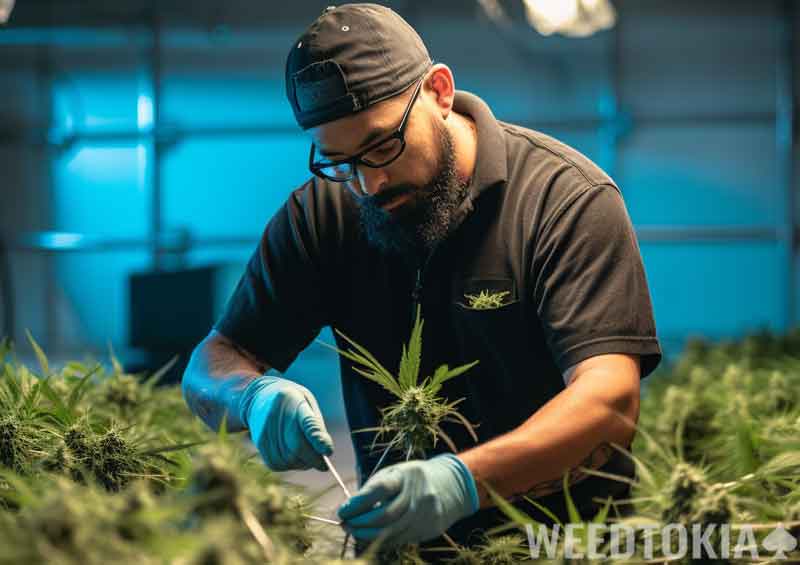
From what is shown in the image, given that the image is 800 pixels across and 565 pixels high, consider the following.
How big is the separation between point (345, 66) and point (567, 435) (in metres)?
0.60

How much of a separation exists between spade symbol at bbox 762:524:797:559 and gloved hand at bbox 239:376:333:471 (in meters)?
0.53

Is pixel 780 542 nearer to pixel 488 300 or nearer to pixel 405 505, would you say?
pixel 405 505

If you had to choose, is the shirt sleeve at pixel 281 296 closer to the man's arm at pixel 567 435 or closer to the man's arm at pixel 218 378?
the man's arm at pixel 218 378

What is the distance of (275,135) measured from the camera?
18.7 feet

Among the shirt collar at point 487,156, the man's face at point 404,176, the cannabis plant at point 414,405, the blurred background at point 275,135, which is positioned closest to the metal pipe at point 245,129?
the blurred background at point 275,135

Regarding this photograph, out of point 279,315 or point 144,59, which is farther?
point 144,59

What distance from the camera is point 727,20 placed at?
5.61 meters

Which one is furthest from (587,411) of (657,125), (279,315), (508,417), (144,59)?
(144,59)

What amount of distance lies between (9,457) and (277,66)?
471 centimetres

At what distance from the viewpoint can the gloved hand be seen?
1338mm

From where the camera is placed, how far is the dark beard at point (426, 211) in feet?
5.15

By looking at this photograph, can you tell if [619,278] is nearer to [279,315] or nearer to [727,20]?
[279,315]

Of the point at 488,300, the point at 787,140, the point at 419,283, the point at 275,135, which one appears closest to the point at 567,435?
the point at 488,300

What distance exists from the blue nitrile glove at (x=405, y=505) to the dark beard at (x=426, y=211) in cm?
55
